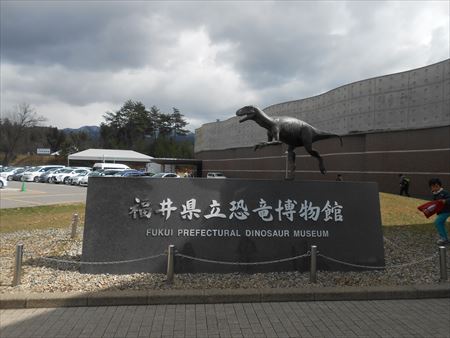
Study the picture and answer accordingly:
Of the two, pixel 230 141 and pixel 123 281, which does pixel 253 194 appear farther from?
pixel 230 141

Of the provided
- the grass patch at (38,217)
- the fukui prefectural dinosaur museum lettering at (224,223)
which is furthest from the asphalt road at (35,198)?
the fukui prefectural dinosaur museum lettering at (224,223)

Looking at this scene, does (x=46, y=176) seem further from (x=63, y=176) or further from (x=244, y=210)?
(x=244, y=210)

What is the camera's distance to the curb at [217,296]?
224 inches

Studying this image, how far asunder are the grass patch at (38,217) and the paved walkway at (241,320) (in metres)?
8.17

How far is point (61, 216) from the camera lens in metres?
15.4

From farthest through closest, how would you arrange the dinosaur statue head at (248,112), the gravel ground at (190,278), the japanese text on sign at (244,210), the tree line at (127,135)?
the tree line at (127,135) < the dinosaur statue head at (248,112) < the japanese text on sign at (244,210) < the gravel ground at (190,278)

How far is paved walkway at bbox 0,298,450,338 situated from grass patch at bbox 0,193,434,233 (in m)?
7.64

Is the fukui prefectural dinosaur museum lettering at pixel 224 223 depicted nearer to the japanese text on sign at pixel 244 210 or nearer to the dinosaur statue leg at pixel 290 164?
the japanese text on sign at pixel 244 210

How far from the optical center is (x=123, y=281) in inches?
264

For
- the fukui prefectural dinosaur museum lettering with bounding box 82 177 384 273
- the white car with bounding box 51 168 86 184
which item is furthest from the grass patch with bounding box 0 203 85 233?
the white car with bounding box 51 168 86 184

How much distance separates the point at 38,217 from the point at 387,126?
890 inches

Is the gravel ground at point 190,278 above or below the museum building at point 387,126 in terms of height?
below

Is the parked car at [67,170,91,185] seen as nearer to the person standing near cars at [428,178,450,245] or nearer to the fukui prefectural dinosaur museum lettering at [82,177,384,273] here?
the fukui prefectural dinosaur museum lettering at [82,177,384,273]

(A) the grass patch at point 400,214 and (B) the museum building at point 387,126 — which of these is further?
(B) the museum building at point 387,126
